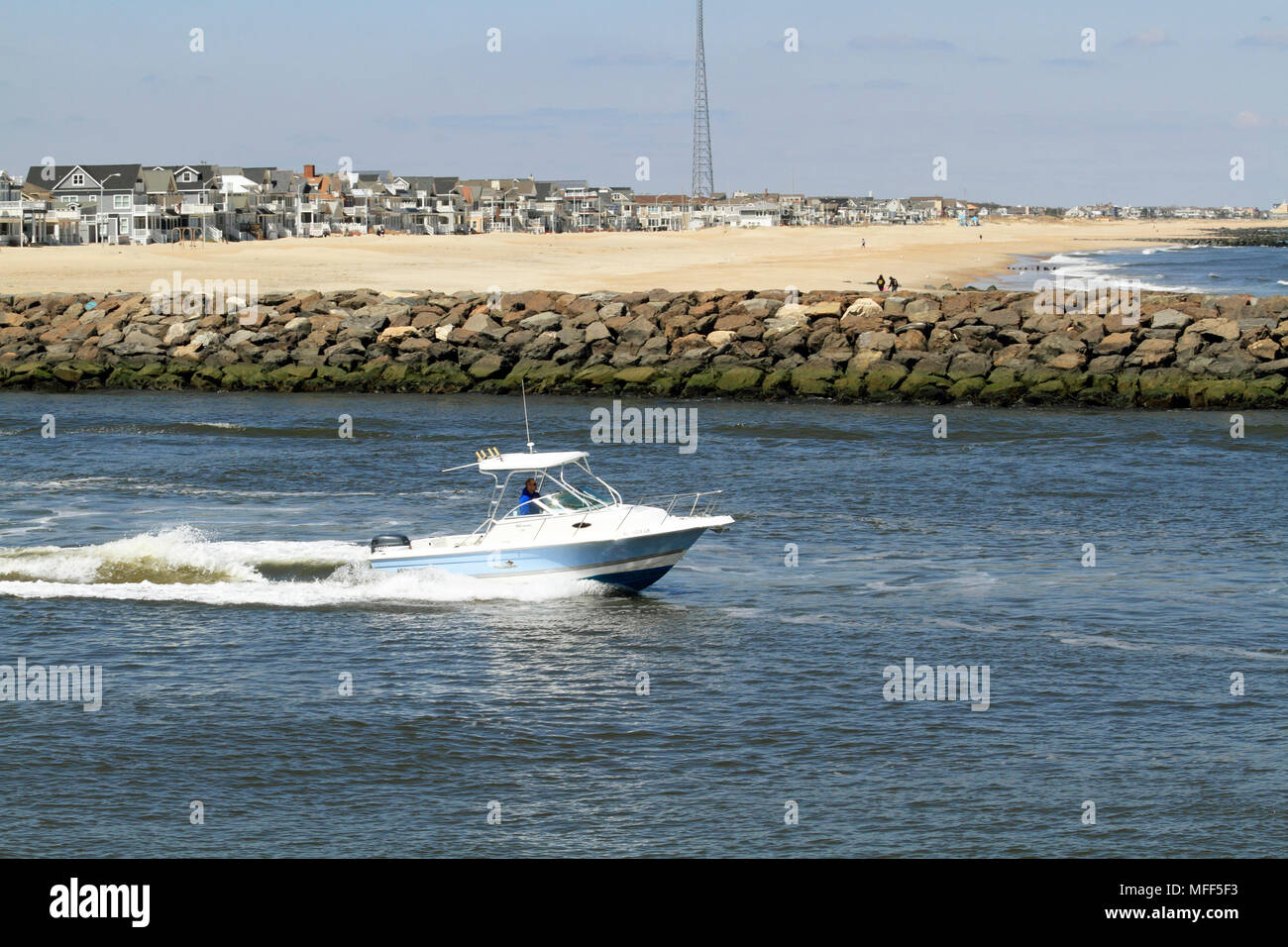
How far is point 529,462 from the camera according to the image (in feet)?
70.8

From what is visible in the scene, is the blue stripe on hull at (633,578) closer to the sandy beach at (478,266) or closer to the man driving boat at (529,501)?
the man driving boat at (529,501)

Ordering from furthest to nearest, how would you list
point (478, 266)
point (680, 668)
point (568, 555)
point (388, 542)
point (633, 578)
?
point (478, 266) → point (388, 542) → point (633, 578) → point (568, 555) → point (680, 668)

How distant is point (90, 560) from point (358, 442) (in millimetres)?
14167

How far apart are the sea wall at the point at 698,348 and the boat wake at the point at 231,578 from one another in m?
22.7

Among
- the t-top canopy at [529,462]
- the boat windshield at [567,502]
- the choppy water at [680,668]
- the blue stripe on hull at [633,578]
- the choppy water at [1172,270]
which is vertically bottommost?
the choppy water at [680,668]

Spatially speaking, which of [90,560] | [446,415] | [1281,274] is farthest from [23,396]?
[1281,274]

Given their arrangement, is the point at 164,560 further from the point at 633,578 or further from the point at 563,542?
the point at 633,578

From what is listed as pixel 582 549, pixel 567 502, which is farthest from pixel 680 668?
pixel 567 502

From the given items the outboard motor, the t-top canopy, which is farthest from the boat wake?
the t-top canopy

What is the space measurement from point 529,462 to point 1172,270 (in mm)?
98485

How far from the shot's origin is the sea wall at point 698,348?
43.3 m

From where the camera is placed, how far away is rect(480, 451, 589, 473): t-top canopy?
21.4 metres

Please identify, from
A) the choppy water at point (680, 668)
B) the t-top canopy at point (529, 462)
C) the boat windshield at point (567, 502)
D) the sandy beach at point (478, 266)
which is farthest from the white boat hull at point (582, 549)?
Answer: the sandy beach at point (478, 266)

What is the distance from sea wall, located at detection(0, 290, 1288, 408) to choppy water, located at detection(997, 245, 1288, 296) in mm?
27565
